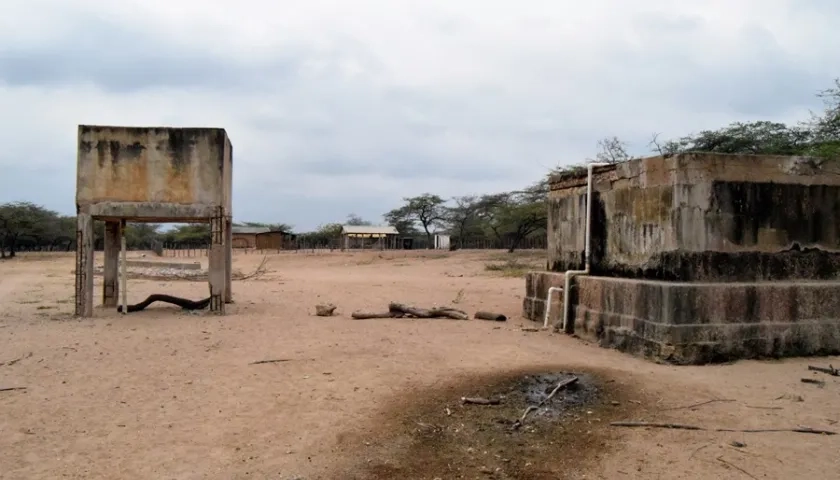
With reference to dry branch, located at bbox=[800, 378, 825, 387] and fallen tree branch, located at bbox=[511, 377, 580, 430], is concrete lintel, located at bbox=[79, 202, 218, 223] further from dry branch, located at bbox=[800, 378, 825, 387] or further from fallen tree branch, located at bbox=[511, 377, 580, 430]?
dry branch, located at bbox=[800, 378, 825, 387]

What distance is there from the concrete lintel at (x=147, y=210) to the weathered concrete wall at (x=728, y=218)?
8884mm

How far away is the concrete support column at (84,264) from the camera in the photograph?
13.6 meters

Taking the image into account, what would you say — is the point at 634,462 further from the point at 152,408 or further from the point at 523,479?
the point at 152,408

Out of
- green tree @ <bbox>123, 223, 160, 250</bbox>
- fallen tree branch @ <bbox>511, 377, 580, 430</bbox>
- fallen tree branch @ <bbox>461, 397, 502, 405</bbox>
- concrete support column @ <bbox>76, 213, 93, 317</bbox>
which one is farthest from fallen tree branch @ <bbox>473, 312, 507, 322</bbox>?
green tree @ <bbox>123, 223, 160, 250</bbox>

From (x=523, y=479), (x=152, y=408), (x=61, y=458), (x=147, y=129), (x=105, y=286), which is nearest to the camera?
(x=523, y=479)

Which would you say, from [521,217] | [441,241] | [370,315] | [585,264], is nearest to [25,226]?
[441,241]

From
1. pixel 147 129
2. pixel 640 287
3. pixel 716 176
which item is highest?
pixel 147 129

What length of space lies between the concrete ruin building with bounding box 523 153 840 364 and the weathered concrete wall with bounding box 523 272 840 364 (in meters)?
0.01

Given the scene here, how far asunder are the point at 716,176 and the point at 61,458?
827 cm

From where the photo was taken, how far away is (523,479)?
15.8 feet

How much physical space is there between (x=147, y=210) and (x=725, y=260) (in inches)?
442

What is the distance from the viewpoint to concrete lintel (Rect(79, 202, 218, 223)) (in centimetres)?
1370

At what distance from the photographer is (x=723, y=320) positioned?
8.55 meters

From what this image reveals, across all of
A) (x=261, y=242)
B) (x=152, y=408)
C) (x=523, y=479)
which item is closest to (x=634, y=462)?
(x=523, y=479)
